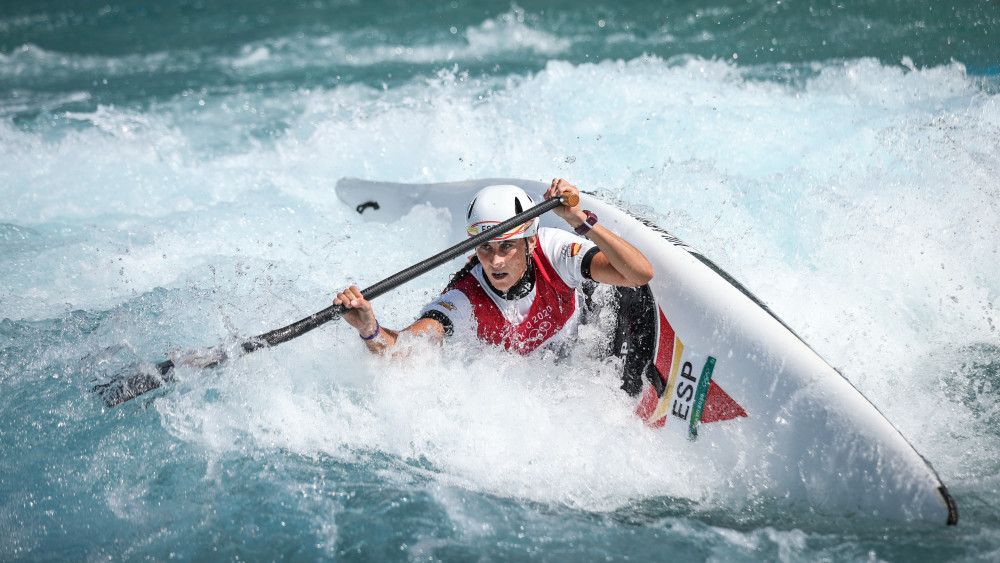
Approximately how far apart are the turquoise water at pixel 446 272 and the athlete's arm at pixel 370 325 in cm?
14

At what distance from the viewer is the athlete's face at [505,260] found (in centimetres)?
325

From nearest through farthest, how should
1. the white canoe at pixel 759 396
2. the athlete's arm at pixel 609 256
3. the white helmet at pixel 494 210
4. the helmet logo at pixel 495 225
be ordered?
the white canoe at pixel 759 396
the athlete's arm at pixel 609 256
the helmet logo at pixel 495 225
the white helmet at pixel 494 210

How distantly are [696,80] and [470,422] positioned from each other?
4966 mm

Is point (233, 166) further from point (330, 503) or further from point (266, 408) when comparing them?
point (330, 503)

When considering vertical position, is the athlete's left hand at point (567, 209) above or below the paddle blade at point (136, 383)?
above

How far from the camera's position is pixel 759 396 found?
122 inches

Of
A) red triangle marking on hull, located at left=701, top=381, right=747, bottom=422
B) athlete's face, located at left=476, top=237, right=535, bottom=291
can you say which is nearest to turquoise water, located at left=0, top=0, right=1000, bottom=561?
red triangle marking on hull, located at left=701, top=381, right=747, bottom=422

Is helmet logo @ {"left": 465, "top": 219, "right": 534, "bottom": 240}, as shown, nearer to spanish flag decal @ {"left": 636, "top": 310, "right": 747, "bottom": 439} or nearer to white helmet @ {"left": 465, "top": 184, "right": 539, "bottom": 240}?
white helmet @ {"left": 465, "top": 184, "right": 539, "bottom": 240}

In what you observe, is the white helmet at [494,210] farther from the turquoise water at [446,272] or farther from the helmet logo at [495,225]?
the turquoise water at [446,272]

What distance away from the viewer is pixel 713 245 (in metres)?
4.58

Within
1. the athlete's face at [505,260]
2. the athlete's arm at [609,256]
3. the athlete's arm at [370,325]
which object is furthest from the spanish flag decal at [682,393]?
the athlete's arm at [370,325]

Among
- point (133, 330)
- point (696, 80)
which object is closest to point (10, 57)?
point (133, 330)

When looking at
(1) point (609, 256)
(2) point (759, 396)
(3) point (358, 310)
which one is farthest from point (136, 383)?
(2) point (759, 396)

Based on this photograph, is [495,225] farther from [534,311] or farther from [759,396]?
[759,396]
